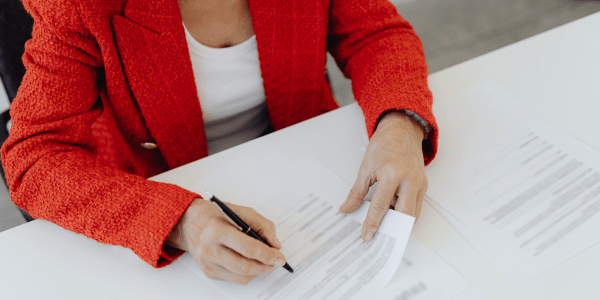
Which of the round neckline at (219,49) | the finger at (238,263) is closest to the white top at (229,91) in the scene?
the round neckline at (219,49)

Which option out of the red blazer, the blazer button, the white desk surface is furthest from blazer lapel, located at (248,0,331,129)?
the blazer button

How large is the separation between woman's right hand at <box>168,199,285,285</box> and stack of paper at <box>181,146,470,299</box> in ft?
0.09

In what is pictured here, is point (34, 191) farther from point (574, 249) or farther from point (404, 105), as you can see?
point (574, 249)

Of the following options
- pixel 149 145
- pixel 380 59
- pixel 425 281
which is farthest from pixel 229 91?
pixel 425 281

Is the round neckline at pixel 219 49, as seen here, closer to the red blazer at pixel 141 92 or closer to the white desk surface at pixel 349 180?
the red blazer at pixel 141 92

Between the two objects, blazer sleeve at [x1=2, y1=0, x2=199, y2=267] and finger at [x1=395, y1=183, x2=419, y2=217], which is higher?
blazer sleeve at [x1=2, y1=0, x2=199, y2=267]

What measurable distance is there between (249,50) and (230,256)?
479mm

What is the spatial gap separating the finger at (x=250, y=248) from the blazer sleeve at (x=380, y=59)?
31 cm

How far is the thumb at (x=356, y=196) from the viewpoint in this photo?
2.11 ft

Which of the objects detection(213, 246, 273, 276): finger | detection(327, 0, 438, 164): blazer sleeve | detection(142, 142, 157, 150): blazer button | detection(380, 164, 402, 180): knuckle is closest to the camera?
detection(213, 246, 273, 276): finger

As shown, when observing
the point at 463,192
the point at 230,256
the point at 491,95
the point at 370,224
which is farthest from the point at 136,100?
the point at 491,95

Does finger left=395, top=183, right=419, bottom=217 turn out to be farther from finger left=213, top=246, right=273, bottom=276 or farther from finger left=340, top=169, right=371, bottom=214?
finger left=213, top=246, right=273, bottom=276

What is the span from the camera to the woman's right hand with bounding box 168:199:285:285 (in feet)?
1.79

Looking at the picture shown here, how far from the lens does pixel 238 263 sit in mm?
543
